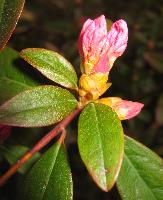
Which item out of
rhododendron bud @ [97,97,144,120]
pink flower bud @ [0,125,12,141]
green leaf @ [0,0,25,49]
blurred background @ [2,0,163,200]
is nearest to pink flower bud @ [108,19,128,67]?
rhododendron bud @ [97,97,144,120]

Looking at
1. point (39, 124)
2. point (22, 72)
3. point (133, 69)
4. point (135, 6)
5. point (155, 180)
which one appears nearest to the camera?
point (39, 124)

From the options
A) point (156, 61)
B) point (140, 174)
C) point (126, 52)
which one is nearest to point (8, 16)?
point (140, 174)

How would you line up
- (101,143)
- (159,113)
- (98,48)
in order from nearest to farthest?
(101,143) → (98,48) → (159,113)

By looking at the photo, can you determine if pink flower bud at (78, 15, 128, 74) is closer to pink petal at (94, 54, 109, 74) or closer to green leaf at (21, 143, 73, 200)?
pink petal at (94, 54, 109, 74)

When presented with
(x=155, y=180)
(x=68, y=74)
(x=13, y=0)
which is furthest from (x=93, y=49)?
(x=155, y=180)

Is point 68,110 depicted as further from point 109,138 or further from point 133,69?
point 133,69

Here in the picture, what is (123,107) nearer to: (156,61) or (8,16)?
(8,16)
